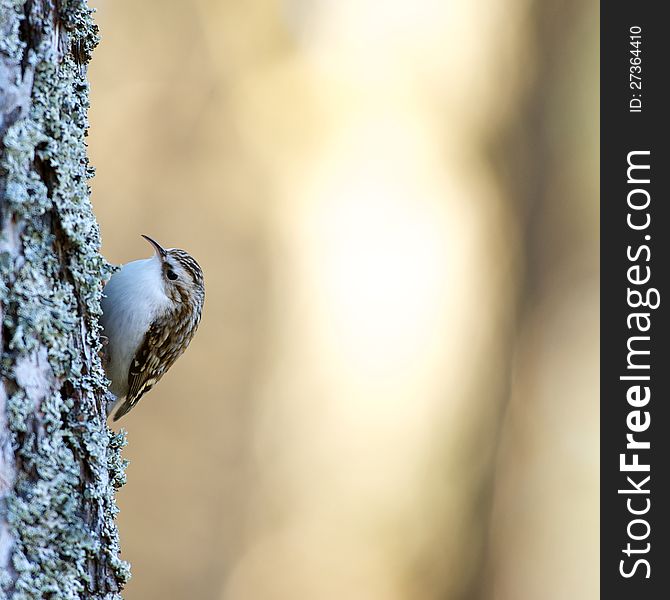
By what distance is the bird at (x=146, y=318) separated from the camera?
7.32 ft

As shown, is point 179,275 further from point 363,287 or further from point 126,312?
point 363,287

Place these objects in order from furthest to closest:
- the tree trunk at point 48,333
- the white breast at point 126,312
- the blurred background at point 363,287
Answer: the blurred background at point 363,287, the white breast at point 126,312, the tree trunk at point 48,333

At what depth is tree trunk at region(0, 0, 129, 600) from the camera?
4.78ft

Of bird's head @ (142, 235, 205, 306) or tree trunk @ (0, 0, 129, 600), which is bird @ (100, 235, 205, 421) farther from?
tree trunk @ (0, 0, 129, 600)

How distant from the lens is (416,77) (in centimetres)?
569

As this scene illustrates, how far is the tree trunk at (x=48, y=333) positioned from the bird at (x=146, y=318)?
0.52 m

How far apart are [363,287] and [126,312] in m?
4.02

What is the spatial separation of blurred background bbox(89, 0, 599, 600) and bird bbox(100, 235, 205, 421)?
115 inches

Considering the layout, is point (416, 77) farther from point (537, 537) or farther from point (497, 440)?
point (537, 537)

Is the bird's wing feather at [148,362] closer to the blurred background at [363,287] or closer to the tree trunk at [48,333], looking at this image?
the tree trunk at [48,333]

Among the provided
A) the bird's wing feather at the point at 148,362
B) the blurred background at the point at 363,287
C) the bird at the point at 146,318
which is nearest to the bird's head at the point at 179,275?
the bird at the point at 146,318

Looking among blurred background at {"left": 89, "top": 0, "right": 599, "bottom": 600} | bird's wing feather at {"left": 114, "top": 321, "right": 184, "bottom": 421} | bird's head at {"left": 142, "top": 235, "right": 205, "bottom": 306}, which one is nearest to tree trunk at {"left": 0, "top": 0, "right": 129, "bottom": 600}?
bird's wing feather at {"left": 114, "top": 321, "right": 184, "bottom": 421}

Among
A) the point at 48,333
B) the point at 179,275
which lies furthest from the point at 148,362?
the point at 48,333

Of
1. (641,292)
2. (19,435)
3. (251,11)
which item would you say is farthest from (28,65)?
(251,11)
